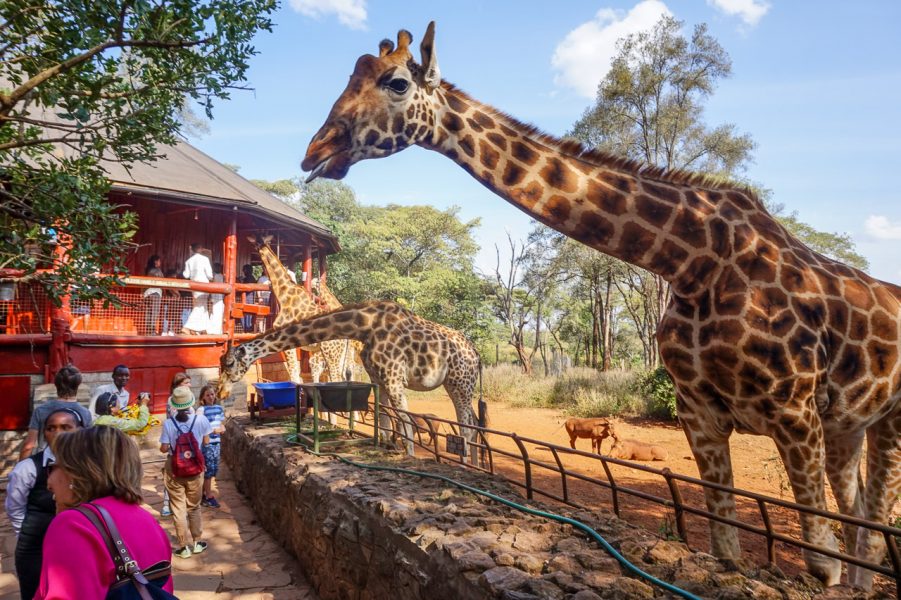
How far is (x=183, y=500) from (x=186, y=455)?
0.60 metres

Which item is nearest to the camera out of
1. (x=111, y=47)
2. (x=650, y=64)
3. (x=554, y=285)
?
(x=111, y=47)

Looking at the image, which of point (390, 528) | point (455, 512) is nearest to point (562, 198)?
point (455, 512)

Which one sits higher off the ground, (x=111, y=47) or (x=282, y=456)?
(x=111, y=47)

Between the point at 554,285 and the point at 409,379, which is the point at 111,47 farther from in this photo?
the point at 554,285

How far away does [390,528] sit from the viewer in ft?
11.6

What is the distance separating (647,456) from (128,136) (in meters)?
9.61

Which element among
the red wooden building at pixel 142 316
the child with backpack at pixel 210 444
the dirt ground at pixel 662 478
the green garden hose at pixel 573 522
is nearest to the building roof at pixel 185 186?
the red wooden building at pixel 142 316

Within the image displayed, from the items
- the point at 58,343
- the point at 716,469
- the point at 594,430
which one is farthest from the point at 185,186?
the point at 716,469

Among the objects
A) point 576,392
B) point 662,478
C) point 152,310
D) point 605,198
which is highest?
point 605,198

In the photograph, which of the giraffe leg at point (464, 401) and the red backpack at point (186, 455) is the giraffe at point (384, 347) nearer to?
the giraffe leg at point (464, 401)

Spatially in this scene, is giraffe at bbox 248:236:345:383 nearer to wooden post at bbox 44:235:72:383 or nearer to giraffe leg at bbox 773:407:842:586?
wooden post at bbox 44:235:72:383

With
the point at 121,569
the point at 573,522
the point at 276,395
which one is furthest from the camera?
the point at 276,395

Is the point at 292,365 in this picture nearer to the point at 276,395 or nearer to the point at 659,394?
the point at 276,395

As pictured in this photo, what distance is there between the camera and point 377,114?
353 centimetres
